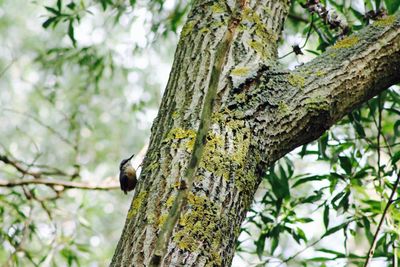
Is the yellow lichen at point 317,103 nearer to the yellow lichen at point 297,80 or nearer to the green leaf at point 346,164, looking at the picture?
the yellow lichen at point 297,80

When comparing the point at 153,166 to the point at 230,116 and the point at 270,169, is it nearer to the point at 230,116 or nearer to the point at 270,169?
the point at 230,116

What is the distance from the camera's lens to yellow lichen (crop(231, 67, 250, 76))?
58.9 inches

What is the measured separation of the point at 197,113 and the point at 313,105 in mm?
259

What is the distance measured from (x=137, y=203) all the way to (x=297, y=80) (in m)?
0.47

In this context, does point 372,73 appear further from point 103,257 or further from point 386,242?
point 103,257

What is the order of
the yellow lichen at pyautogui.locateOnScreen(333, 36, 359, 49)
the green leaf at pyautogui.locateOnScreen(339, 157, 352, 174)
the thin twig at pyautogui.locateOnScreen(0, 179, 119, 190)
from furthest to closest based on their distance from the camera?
the thin twig at pyautogui.locateOnScreen(0, 179, 119, 190) → the green leaf at pyautogui.locateOnScreen(339, 157, 352, 174) → the yellow lichen at pyautogui.locateOnScreen(333, 36, 359, 49)

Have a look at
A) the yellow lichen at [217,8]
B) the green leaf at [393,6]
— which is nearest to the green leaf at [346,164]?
the green leaf at [393,6]

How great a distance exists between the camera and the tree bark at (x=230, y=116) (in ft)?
4.03

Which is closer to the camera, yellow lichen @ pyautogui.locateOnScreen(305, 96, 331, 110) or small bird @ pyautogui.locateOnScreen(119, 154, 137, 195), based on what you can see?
yellow lichen @ pyautogui.locateOnScreen(305, 96, 331, 110)

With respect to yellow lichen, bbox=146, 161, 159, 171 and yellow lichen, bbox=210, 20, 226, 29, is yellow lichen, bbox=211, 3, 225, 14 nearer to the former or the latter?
yellow lichen, bbox=210, 20, 226, 29

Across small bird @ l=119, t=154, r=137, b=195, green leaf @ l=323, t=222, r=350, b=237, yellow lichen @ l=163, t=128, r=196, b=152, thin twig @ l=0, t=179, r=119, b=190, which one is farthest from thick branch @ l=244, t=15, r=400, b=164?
thin twig @ l=0, t=179, r=119, b=190

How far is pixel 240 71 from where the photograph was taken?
1504 mm

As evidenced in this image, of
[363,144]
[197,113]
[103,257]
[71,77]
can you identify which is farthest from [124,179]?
[71,77]

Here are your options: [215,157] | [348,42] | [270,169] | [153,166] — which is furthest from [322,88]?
[270,169]
